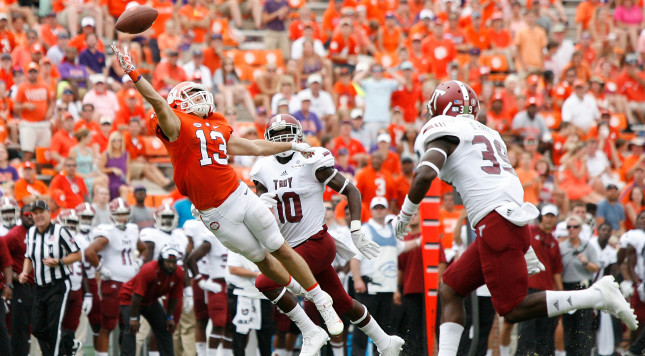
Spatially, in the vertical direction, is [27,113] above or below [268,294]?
above

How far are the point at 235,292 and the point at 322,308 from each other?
332 cm

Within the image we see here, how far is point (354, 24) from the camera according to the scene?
18.3 meters

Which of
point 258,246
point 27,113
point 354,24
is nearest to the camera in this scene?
point 258,246

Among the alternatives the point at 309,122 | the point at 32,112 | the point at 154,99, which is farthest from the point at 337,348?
the point at 32,112

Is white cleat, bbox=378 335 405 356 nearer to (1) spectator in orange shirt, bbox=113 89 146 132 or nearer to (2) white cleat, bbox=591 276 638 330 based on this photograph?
(2) white cleat, bbox=591 276 638 330

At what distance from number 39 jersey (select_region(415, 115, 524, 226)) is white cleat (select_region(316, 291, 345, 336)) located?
4.39 ft

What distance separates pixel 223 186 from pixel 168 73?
8.98 metres

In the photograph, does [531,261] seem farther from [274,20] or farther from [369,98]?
[274,20]

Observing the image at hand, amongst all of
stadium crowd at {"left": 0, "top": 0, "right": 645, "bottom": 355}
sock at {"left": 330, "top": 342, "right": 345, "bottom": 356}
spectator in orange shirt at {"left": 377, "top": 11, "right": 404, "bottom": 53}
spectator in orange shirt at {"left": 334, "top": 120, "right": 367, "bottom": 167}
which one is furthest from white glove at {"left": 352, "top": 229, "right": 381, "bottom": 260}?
spectator in orange shirt at {"left": 377, "top": 11, "right": 404, "bottom": 53}

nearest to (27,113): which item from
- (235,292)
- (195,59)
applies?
(195,59)

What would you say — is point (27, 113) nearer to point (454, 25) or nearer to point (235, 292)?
point (235, 292)

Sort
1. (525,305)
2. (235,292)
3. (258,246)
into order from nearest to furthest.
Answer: (525,305), (258,246), (235,292)

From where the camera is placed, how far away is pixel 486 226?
703 cm

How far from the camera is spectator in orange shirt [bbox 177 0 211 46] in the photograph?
695 inches
